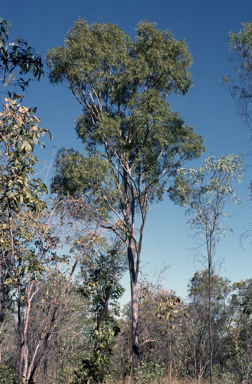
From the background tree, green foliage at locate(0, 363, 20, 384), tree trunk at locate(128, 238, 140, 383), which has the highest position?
the background tree

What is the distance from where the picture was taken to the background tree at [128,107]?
1364 centimetres

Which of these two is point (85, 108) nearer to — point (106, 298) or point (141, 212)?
point (141, 212)

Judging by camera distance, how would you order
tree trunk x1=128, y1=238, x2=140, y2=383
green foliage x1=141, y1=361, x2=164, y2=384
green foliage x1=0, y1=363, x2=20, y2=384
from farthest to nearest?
tree trunk x1=128, y1=238, x2=140, y2=383 < green foliage x1=141, y1=361, x2=164, y2=384 < green foliage x1=0, y1=363, x2=20, y2=384

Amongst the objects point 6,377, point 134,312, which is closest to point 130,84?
point 134,312

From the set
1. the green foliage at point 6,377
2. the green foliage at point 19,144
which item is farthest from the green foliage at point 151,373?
the green foliage at point 19,144

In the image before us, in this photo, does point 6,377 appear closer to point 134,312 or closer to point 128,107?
point 134,312

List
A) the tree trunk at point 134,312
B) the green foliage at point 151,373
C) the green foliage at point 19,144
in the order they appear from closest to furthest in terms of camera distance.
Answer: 1. the green foliage at point 19,144
2. the green foliage at point 151,373
3. the tree trunk at point 134,312

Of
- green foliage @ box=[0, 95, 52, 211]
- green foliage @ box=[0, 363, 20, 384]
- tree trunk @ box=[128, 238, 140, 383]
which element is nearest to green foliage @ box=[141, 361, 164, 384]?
tree trunk @ box=[128, 238, 140, 383]

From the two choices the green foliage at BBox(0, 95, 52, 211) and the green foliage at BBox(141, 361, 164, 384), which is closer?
the green foliage at BBox(0, 95, 52, 211)

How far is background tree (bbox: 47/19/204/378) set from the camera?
13641 mm

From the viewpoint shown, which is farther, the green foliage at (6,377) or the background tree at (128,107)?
the background tree at (128,107)

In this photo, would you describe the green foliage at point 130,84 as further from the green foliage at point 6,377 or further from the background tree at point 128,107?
the green foliage at point 6,377

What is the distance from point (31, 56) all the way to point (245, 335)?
21.4m

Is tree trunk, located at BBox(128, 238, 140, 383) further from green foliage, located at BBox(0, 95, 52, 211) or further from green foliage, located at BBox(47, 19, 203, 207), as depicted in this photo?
green foliage, located at BBox(0, 95, 52, 211)
